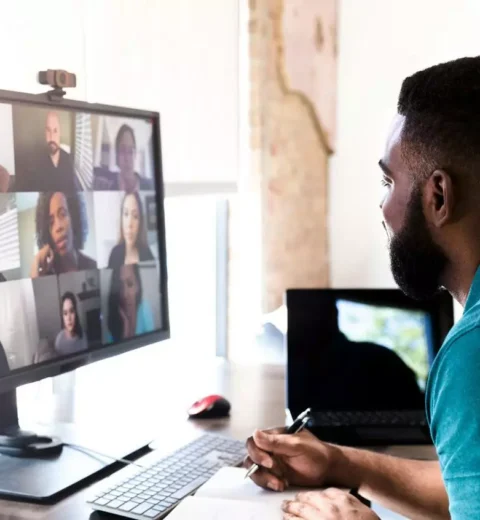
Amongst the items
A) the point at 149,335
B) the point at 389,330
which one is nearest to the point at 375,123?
the point at 389,330

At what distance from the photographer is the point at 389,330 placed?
5.16 ft

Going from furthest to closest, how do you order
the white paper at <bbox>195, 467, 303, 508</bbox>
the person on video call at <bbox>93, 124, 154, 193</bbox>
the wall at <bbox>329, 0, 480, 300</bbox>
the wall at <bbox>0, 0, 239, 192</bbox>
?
the wall at <bbox>329, 0, 480, 300</bbox>
the wall at <bbox>0, 0, 239, 192</bbox>
the person on video call at <bbox>93, 124, 154, 193</bbox>
the white paper at <bbox>195, 467, 303, 508</bbox>

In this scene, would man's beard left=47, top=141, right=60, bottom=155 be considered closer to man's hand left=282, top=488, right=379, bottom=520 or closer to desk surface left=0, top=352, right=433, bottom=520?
desk surface left=0, top=352, right=433, bottom=520

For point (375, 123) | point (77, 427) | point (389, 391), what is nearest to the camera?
point (77, 427)

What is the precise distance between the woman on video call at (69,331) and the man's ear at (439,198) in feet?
1.97

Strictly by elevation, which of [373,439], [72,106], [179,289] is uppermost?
[72,106]

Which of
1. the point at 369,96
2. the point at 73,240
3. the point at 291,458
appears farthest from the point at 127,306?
the point at 369,96

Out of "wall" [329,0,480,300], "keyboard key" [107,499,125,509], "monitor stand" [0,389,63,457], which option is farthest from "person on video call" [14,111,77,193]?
"wall" [329,0,480,300]

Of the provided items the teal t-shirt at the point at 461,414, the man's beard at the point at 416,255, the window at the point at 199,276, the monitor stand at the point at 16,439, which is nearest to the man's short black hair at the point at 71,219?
the monitor stand at the point at 16,439

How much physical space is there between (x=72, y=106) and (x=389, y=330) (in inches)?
30.1

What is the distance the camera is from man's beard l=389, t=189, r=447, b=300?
1.02 meters

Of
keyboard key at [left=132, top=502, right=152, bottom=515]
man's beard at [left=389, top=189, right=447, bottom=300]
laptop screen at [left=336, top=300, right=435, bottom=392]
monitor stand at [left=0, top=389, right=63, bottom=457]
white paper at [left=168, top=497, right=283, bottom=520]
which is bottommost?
white paper at [left=168, top=497, right=283, bottom=520]

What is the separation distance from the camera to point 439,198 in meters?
0.98

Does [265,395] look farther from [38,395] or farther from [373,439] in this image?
[38,395]
